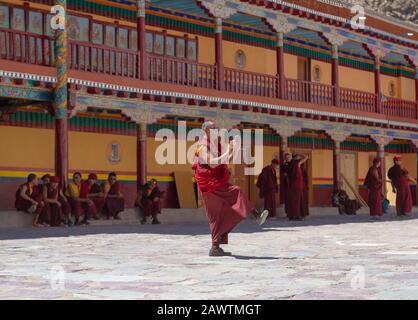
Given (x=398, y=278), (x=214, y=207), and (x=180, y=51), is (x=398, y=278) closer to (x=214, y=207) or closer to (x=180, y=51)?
(x=214, y=207)

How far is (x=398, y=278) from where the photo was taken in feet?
22.9

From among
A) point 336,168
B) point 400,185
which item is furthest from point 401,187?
point 336,168

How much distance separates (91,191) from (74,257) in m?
Answer: 8.52

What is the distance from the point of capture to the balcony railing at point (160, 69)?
55.0 ft

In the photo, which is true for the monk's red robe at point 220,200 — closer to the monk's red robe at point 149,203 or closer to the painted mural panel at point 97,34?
the monk's red robe at point 149,203

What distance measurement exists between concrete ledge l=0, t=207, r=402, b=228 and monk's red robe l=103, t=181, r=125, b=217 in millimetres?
230

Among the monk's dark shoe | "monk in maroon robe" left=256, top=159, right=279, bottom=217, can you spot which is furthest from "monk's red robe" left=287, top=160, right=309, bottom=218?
the monk's dark shoe

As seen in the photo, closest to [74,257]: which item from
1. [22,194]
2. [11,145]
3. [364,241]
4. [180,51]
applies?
[364,241]

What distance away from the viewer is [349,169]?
29469 millimetres

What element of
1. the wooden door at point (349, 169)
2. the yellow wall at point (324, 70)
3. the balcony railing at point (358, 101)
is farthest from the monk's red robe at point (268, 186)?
the wooden door at point (349, 169)

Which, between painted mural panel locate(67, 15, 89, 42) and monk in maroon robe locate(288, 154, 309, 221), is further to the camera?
monk in maroon robe locate(288, 154, 309, 221)

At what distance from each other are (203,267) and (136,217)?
1055 cm

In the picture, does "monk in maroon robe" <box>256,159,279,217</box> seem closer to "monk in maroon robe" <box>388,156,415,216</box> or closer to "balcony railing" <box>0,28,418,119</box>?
"balcony railing" <box>0,28,418,119</box>

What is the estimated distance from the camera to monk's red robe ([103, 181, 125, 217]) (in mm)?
18062
